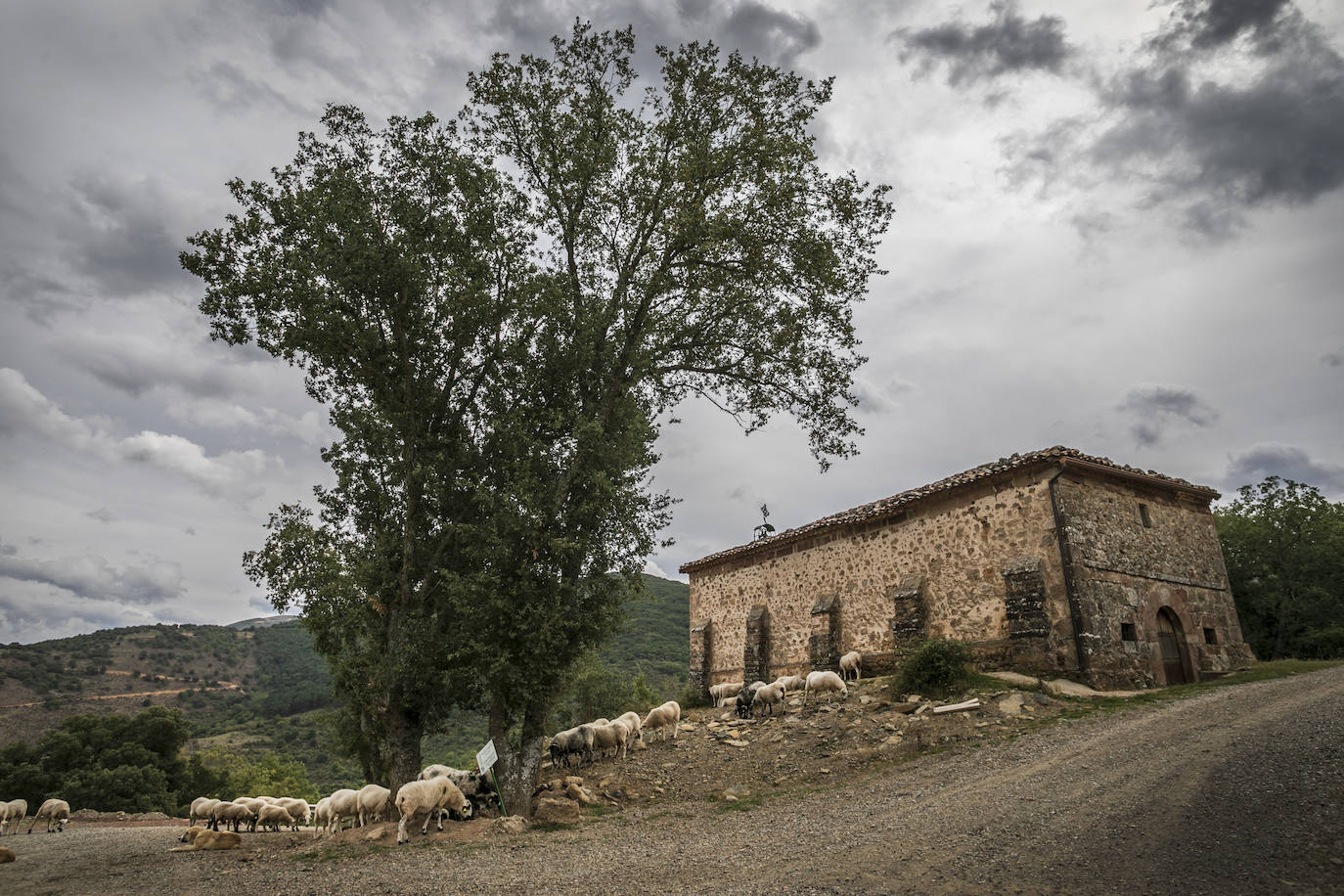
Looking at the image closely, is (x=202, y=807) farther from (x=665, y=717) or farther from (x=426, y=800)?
(x=665, y=717)

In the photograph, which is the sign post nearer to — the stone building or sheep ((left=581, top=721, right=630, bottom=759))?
sheep ((left=581, top=721, right=630, bottom=759))

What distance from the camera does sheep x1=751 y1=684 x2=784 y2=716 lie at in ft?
57.2

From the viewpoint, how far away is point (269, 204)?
1437 centimetres

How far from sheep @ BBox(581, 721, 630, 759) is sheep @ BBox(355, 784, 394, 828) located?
15.6ft

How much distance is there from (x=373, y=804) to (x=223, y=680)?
79.6 m

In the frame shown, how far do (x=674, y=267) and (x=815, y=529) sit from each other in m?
10.9

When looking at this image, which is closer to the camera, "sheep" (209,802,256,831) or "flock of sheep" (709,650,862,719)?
"sheep" (209,802,256,831)

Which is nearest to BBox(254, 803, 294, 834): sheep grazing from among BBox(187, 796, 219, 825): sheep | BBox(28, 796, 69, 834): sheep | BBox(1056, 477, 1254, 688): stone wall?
BBox(187, 796, 219, 825): sheep

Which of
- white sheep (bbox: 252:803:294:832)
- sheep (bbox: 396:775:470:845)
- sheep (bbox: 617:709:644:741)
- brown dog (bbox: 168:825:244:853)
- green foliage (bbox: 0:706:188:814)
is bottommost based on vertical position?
green foliage (bbox: 0:706:188:814)

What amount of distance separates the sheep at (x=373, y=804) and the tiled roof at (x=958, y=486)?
14.7m

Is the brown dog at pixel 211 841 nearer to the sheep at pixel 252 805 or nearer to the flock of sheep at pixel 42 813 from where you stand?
the sheep at pixel 252 805

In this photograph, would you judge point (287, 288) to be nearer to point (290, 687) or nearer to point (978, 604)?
point (978, 604)

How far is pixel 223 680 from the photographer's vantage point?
7531cm

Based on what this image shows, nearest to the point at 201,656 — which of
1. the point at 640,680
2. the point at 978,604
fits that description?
the point at 640,680
